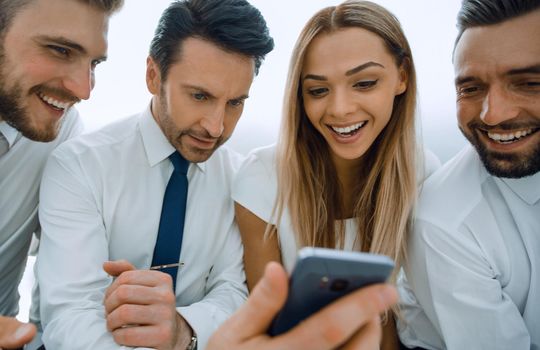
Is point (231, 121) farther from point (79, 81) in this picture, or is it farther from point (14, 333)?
point (14, 333)

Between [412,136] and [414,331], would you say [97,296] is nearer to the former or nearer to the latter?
[414,331]

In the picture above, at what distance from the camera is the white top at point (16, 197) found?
1.44 meters

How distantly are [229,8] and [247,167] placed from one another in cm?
52

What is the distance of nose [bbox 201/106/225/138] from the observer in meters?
1.43

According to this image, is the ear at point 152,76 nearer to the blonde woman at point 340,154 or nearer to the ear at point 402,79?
the blonde woman at point 340,154

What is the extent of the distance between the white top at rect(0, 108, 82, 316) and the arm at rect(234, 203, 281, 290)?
666 millimetres

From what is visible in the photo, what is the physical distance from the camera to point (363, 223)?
1.52 m

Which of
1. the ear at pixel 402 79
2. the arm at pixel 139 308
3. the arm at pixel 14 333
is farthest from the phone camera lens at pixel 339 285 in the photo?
the ear at pixel 402 79

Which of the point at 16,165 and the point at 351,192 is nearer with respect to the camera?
the point at 16,165

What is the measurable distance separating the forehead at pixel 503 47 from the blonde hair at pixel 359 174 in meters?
0.25

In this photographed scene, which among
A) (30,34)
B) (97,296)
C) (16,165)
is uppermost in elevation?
(30,34)

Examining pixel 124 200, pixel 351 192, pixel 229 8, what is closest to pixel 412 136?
pixel 351 192

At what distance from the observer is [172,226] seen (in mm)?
1397

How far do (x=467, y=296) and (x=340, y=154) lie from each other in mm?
553
